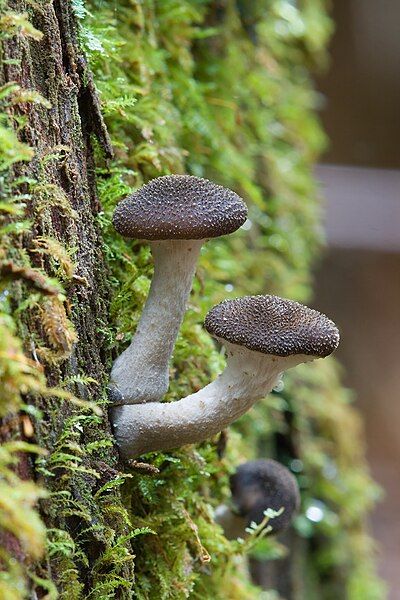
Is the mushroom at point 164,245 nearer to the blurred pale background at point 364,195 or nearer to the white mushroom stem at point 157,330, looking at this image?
the white mushroom stem at point 157,330

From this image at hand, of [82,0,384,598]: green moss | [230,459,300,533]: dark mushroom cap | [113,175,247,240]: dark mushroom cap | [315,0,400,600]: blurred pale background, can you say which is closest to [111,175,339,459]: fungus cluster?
[113,175,247,240]: dark mushroom cap

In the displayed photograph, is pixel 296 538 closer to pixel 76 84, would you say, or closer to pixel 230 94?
pixel 230 94

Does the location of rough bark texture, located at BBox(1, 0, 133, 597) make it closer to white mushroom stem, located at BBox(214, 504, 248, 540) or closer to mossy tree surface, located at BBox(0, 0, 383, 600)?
mossy tree surface, located at BBox(0, 0, 383, 600)

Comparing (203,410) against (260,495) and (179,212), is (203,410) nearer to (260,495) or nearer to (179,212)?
(179,212)

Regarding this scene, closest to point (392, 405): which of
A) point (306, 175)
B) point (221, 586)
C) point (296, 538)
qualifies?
point (306, 175)

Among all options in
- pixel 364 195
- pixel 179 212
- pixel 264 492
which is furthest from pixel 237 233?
pixel 364 195

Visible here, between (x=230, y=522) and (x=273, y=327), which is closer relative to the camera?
(x=273, y=327)
